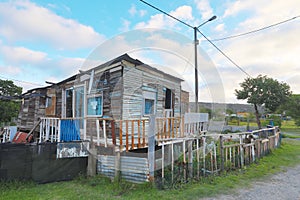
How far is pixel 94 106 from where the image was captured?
20.3 feet

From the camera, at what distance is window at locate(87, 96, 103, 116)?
237 inches

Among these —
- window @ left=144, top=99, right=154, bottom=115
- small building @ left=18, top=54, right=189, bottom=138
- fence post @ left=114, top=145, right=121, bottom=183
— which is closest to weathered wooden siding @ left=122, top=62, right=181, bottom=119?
small building @ left=18, top=54, right=189, bottom=138

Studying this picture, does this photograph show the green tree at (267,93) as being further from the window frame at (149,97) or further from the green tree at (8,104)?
the green tree at (8,104)

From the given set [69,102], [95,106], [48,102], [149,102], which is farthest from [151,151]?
[48,102]

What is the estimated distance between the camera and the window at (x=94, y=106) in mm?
6011

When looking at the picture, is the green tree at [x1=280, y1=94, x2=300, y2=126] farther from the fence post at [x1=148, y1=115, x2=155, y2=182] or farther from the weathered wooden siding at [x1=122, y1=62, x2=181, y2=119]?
the fence post at [x1=148, y1=115, x2=155, y2=182]

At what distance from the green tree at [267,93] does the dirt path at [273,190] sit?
14.9 metres

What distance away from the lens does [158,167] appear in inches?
141

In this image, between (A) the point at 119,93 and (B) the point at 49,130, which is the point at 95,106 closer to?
(A) the point at 119,93

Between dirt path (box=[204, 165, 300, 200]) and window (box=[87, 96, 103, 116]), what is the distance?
4.42 meters

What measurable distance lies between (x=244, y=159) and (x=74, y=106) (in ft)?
20.8

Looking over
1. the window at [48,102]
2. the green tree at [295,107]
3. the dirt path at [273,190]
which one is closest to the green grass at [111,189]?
the dirt path at [273,190]

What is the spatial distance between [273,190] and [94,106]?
5.50m

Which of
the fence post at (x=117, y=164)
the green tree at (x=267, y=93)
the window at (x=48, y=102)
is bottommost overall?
the fence post at (x=117, y=164)
